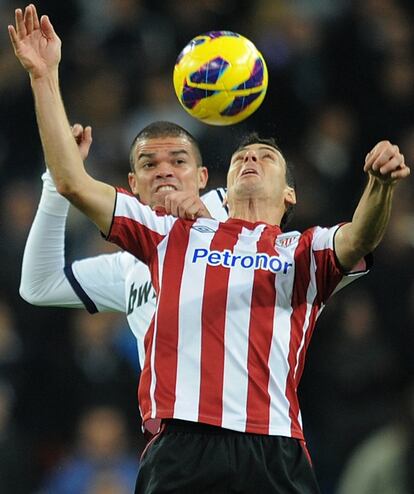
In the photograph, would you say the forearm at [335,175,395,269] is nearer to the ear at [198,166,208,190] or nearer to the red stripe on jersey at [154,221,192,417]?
the red stripe on jersey at [154,221,192,417]

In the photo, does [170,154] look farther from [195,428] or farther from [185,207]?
[195,428]

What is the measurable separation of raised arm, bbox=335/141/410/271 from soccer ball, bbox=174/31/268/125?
2.67 feet

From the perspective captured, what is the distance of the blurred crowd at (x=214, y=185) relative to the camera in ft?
17.9

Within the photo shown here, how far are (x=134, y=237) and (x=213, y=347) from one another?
17.6 inches

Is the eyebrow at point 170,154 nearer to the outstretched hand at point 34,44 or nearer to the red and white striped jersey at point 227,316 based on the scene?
the red and white striped jersey at point 227,316

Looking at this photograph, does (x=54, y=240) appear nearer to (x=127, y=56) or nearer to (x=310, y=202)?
(x=310, y=202)

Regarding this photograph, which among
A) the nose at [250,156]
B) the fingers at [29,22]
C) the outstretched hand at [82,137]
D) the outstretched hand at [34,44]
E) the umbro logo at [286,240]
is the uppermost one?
the fingers at [29,22]

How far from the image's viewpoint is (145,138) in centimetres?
457

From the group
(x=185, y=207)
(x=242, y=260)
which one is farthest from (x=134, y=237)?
(x=242, y=260)

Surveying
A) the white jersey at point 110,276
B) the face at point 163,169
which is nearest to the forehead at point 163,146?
the face at point 163,169

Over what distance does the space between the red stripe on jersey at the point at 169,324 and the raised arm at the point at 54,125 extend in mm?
237

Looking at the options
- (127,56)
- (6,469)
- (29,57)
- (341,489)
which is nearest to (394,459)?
(341,489)

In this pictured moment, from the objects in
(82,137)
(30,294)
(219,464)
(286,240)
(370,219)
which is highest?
(82,137)

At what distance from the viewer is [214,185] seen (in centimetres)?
632
